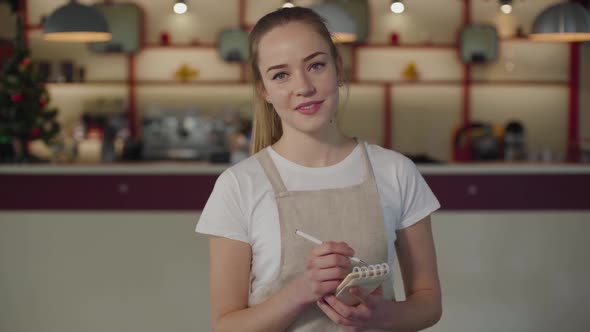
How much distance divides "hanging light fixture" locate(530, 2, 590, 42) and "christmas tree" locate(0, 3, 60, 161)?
10.3 ft

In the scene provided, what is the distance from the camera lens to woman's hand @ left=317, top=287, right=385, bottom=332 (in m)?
1.42

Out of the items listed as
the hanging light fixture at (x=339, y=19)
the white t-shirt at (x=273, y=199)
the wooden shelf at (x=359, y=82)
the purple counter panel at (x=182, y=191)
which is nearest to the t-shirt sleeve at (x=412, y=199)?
the white t-shirt at (x=273, y=199)

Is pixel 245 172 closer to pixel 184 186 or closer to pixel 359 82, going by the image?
pixel 184 186

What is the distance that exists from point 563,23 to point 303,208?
4.14 metres

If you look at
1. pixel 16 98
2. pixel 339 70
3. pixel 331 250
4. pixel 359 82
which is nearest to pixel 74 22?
pixel 16 98

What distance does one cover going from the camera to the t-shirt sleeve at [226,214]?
1.51 m

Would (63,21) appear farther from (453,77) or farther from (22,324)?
(453,77)

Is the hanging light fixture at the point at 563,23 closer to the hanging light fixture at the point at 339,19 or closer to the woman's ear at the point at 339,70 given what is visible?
the hanging light fixture at the point at 339,19

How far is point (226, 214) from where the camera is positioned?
1521 mm

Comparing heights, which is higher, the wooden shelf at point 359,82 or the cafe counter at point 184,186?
the wooden shelf at point 359,82

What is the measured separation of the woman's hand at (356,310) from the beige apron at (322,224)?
9cm

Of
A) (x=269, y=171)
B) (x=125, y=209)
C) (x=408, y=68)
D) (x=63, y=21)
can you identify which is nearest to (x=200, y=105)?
(x=408, y=68)

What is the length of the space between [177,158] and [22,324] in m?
3.74

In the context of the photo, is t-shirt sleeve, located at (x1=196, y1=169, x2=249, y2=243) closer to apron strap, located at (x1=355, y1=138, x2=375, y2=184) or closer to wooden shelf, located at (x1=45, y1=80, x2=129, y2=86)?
apron strap, located at (x1=355, y1=138, x2=375, y2=184)
